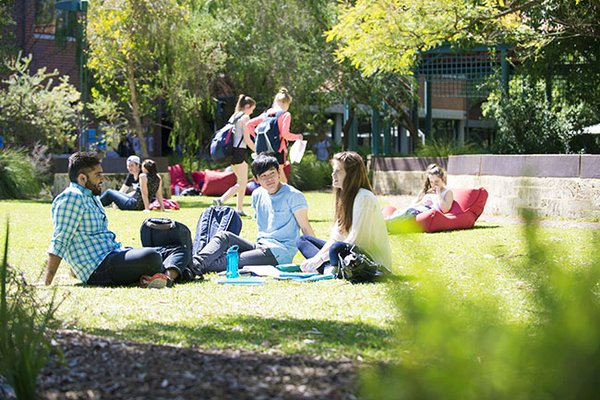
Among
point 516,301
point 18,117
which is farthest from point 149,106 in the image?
point 516,301

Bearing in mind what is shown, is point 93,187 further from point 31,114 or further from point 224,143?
point 31,114

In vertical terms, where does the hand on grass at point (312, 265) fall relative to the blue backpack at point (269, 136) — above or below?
below

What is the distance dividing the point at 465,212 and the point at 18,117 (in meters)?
14.5

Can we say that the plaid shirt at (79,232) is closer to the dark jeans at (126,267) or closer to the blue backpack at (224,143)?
the dark jeans at (126,267)

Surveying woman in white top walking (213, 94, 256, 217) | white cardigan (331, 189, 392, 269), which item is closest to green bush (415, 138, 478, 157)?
woman in white top walking (213, 94, 256, 217)

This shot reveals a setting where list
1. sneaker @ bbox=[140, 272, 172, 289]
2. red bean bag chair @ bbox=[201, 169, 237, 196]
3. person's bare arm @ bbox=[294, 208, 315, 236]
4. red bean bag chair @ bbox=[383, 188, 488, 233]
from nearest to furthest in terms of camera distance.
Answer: sneaker @ bbox=[140, 272, 172, 289] → person's bare arm @ bbox=[294, 208, 315, 236] → red bean bag chair @ bbox=[383, 188, 488, 233] → red bean bag chair @ bbox=[201, 169, 237, 196]

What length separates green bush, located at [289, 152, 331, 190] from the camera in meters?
26.4

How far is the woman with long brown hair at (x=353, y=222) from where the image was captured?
855cm

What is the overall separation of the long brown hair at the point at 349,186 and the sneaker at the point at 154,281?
163 centimetres

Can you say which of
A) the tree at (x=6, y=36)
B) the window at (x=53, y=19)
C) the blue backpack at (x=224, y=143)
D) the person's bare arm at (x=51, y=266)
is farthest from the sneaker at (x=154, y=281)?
the window at (x=53, y=19)

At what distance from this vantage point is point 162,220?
887 cm

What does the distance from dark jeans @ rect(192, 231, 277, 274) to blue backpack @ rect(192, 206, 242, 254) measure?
1.00 feet

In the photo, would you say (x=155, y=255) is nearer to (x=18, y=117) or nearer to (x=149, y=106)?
(x=18, y=117)

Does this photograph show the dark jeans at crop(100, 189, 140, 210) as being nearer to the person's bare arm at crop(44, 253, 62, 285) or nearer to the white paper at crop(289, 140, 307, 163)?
the white paper at crop(289, 140, 307, 163)
